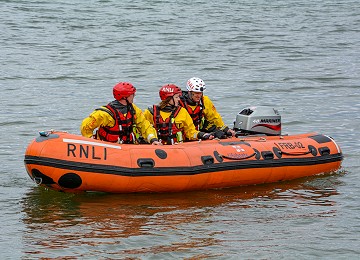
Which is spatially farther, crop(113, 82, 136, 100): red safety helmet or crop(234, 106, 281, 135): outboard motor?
crop(234, 106, 281, 135): outboard motor

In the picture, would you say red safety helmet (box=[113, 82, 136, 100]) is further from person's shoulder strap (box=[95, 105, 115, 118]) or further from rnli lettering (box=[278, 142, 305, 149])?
rnli lettering (box=[278, 142, 305, 149])

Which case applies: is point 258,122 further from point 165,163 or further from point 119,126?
point 119,126

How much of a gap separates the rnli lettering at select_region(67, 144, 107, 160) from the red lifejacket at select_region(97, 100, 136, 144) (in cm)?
56

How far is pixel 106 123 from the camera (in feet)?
30.1

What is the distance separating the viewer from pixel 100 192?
9.03m

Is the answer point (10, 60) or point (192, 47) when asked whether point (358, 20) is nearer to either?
point (192, 47)

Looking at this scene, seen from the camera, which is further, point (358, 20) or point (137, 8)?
point (137, 8)

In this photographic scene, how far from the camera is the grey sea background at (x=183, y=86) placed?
7852mm

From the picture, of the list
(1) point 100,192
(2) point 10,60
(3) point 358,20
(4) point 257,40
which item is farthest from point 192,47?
(1) point 100,192

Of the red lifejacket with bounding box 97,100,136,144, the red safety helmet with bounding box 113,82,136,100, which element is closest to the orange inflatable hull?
the red lifejacket with bounding box 97,100,136,144

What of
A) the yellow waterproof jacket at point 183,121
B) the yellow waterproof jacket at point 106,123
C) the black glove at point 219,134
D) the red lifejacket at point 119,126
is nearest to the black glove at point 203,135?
the yellow waterproof jacket at point 183,121

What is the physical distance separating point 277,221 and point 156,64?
36.5 ft

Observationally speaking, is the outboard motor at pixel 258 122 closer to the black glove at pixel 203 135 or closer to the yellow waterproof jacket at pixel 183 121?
the black glove at pixel 203 135

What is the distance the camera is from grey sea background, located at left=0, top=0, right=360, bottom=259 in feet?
25.8
